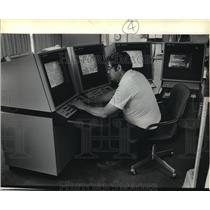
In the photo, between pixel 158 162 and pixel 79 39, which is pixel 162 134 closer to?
pixel 158 162

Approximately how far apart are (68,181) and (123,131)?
47cm

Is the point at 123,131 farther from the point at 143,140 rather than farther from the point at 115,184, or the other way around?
the point at 115,184

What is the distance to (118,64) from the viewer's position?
1452 millimetres

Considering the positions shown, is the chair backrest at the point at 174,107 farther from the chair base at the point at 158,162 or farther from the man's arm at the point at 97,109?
the man's arm at the point at 97,109

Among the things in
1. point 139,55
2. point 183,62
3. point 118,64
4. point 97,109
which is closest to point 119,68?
point 118,64

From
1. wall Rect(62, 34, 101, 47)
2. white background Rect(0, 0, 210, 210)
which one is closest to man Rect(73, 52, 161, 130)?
wall Rect(62, 34, 101, 47)

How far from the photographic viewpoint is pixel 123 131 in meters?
1.51

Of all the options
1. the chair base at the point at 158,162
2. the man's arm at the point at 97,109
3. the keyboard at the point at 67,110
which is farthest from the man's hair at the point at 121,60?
the chair base at the point at 158,162

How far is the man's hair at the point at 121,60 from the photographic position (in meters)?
1.45

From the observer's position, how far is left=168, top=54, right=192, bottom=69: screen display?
146cm

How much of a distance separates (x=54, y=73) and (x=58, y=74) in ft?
0.08

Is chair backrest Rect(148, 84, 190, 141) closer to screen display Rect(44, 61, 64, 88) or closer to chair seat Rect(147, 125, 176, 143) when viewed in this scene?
chair seat Rect(147, 125, 176, 143)

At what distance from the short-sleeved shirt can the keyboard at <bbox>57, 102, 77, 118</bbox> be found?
23cm
